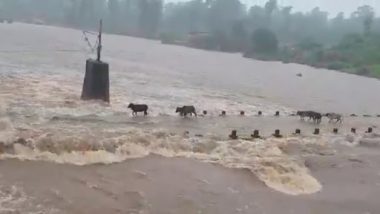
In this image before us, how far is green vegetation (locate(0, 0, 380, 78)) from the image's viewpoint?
83688mm

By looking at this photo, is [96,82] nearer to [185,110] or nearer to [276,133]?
[185,110]

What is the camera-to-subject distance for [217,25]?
131250 mm

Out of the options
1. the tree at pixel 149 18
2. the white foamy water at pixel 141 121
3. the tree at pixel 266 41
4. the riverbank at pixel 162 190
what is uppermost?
the tree at pixel 149 18

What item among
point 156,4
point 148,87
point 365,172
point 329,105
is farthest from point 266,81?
point 156,4

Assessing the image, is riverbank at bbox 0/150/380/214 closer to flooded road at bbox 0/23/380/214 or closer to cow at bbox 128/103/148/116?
flooded road at bbox 0/23/380/214

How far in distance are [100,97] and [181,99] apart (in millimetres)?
5839

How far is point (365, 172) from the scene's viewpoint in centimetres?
1527

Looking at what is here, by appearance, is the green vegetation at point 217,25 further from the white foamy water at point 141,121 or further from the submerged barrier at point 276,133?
the submerged barrier at point 276,133

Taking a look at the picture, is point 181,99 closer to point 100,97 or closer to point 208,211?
point 100,97

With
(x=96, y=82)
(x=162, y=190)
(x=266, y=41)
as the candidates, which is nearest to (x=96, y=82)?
(x=96, y=82)

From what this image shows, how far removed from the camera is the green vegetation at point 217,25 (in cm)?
8369

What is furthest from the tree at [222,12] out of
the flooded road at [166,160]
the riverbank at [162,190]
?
the riverbank at [162,190]

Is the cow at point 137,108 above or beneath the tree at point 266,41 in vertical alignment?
beneath

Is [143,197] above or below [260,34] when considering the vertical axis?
below
